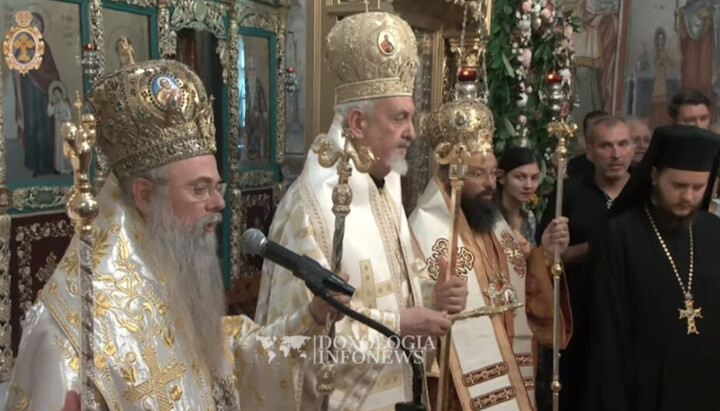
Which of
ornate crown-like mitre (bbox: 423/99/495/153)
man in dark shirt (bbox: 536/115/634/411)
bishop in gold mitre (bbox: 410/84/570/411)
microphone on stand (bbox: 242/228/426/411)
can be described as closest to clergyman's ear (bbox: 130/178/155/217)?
microphone on stand (bbox: 242/228/426/411)

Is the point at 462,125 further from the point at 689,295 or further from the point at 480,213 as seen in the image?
the point at 689,295

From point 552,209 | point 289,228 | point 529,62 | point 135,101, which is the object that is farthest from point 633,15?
point 135,101

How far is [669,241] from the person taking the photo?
3525 millimetres

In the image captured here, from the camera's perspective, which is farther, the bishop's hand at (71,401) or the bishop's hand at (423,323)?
the bishop's hand at (423,323)

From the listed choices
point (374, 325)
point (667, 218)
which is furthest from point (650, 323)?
point (374, 325)

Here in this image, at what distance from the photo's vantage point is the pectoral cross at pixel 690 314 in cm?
337

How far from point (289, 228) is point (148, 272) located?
0.77m

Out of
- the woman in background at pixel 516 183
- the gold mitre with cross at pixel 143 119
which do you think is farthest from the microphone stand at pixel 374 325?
the woman in background at pixel 516 183

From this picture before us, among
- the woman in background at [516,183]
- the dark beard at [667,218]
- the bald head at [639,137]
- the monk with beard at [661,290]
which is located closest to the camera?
the monk with beard at [661,290]

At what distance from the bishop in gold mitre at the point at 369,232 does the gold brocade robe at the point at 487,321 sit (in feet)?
1.63

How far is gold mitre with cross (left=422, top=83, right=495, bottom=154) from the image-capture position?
3469 mm

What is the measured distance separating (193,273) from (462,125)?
197 cm

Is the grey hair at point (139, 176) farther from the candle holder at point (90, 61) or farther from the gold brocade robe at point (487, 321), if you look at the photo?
the candle holder at point (90, 61)

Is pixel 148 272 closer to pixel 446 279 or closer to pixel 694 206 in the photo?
pixel 446 279
